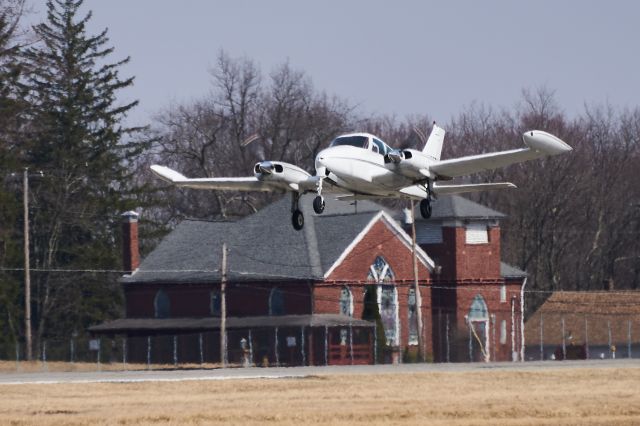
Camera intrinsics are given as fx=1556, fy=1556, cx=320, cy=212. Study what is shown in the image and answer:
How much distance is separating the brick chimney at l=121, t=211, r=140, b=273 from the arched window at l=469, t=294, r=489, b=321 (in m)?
20.9

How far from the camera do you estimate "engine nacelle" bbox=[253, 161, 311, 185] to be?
46353 mm

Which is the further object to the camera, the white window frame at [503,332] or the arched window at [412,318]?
the white window frame at [503,332]

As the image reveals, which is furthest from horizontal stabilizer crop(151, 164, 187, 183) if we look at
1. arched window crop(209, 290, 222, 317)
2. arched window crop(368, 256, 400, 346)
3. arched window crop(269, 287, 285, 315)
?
arched window crop(368, 256, 400, 346)

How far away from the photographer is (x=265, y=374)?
64625mm

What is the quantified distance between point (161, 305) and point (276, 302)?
8.58 meters

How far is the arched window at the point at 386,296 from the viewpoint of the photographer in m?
89.7

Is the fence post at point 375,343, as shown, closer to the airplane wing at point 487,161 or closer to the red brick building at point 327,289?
the red brick building at point 327,289

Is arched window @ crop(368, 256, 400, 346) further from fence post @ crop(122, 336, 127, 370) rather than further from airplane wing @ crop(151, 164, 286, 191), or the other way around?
airplane wing @ crop(151, 164, 286, 191)

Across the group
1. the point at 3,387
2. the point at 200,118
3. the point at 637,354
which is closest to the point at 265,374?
→ the point at 3,387

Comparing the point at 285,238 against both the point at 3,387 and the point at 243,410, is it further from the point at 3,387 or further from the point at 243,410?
the point at 243,410

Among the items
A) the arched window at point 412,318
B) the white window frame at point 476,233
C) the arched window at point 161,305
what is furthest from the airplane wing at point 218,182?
the white window frame at point 476,233

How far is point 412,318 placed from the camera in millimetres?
91188

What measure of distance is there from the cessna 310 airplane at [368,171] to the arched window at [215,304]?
37.5m

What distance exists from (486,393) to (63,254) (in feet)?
196
